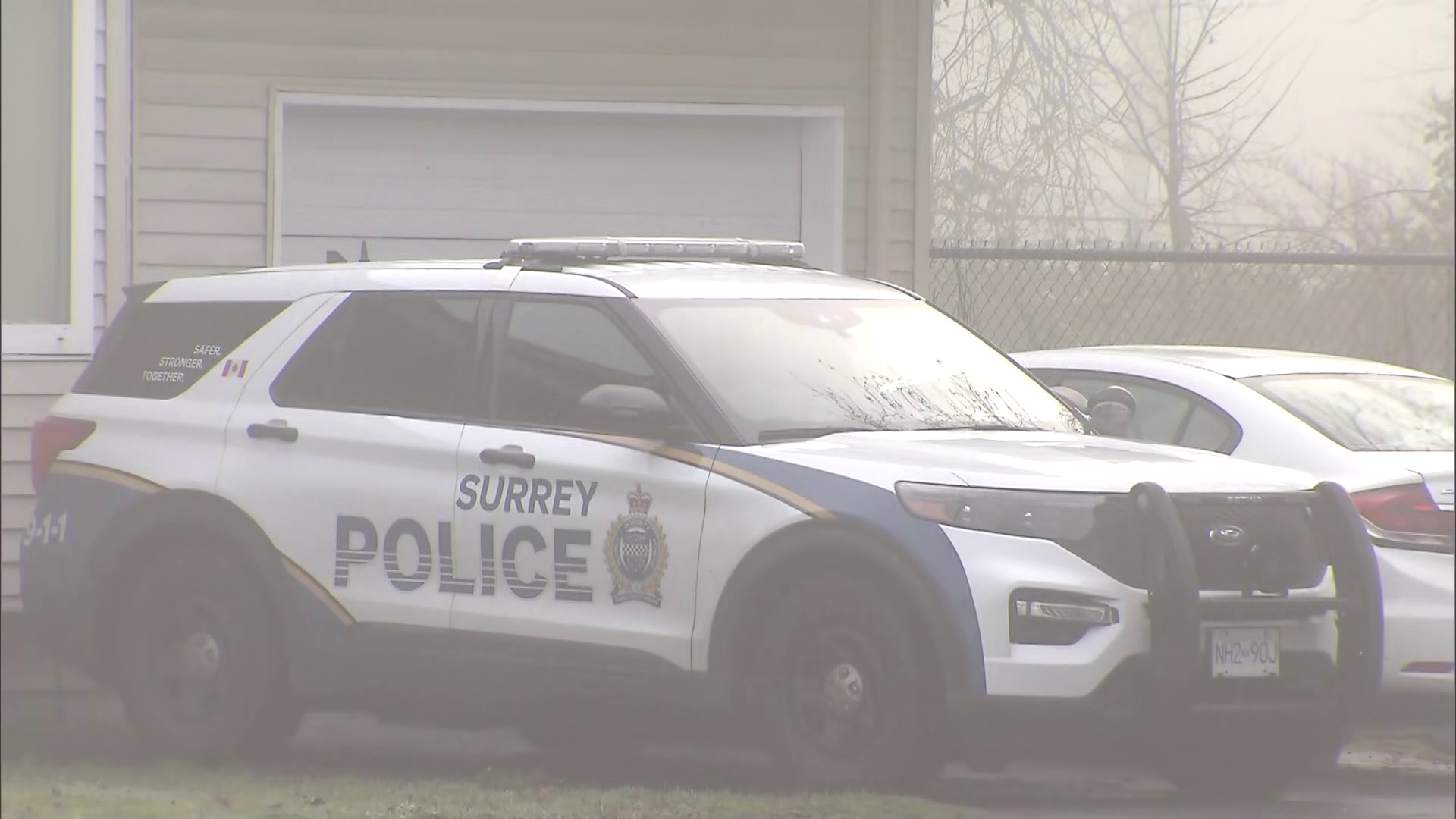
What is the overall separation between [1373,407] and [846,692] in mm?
2646

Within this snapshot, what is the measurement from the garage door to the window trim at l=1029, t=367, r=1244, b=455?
2591 millimetres

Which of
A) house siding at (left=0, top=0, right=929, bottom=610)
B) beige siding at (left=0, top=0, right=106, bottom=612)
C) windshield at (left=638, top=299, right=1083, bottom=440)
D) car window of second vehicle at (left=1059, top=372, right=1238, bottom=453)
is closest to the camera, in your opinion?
windshield at (left=638, top=299, right=1083, bottom=440)

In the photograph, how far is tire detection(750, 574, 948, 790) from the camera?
6270mm

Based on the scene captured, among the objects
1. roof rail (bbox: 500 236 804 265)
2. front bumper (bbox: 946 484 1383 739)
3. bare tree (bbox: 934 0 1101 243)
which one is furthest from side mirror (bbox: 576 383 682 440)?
bare tree (bbox: 934 0 1101 243)

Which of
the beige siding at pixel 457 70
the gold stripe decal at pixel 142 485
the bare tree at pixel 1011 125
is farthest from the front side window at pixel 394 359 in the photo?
the bare tree at pixel 1011 125

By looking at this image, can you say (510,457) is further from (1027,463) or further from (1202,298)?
(1202,298)

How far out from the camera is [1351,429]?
307 inches

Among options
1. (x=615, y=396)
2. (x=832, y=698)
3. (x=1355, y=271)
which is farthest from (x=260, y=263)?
(x=1355, y=271)

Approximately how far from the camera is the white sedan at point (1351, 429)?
23.6 ft

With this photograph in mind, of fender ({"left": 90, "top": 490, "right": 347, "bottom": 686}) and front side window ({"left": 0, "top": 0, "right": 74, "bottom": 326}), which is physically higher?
front side window ({"left": 0, "top": 0, "right": 74, "bottom": 326})

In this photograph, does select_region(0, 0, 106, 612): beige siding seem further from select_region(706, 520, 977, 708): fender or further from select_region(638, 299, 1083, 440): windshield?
select_region(706, 520, 977, 708): fender

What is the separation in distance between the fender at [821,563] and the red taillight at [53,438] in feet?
9.55

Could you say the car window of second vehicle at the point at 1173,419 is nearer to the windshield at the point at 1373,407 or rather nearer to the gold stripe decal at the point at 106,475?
the windshield at the point at 1373,407

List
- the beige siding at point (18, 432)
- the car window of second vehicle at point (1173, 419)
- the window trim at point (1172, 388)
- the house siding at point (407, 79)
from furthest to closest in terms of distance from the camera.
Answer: the house siding at point (407, 79) < the beige siding at point (18, 432) < the car window of second vehicle at point (1173, 419) < the window trim at point (1172, 388)
